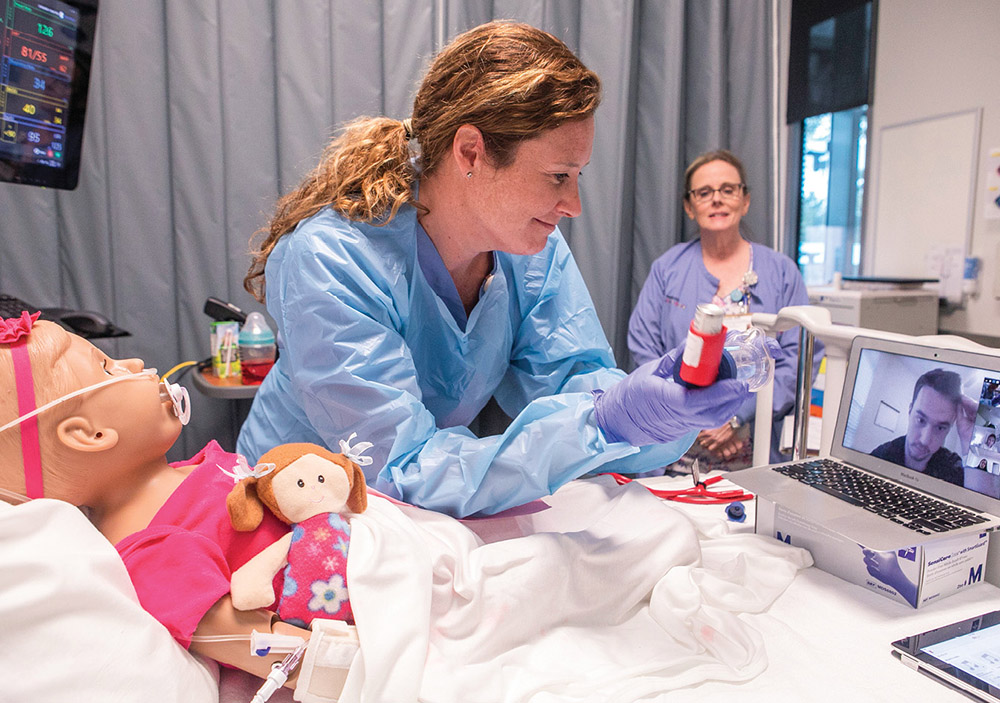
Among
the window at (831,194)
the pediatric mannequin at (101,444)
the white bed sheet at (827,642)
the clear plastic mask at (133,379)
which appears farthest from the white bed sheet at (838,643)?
the window at (831,194)

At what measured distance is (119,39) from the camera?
1.93 meters

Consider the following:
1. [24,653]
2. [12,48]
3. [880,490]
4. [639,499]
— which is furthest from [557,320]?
[12,48]

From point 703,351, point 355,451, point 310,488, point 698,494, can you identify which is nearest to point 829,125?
point 698,494

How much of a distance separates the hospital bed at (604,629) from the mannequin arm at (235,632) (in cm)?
3

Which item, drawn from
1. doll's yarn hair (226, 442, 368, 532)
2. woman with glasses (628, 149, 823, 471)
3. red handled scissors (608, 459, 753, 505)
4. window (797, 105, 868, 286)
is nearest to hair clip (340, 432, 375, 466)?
doll's yarn hair (226, 442, 368, 532)

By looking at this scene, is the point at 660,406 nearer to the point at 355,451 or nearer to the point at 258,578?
the point at 355,451

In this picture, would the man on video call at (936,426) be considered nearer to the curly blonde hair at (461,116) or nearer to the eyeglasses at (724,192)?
the curly blonde hair at (461,116)

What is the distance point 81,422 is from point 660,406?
77cm

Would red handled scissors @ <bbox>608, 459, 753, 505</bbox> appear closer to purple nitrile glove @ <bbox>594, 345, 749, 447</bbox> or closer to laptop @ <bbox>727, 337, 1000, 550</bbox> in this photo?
laptop @ <bbox>727, 337, 1000, 550</bbox>

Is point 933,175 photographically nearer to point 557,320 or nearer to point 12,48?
point 557,320

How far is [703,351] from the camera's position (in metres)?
0.92

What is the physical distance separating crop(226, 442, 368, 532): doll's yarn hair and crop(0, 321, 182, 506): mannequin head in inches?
6.4

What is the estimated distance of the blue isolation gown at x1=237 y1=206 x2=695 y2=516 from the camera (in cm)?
104

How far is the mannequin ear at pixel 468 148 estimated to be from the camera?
3.98 ft
